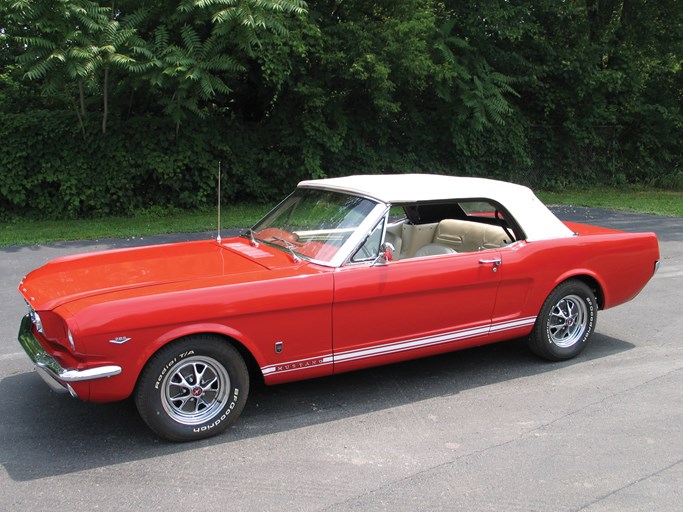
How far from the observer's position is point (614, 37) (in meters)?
19.8

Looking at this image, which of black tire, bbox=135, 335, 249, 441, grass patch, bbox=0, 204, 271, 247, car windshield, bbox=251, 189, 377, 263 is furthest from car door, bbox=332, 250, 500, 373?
grass patch, bbox=0, 204, 271, 247

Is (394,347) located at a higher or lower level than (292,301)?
lower

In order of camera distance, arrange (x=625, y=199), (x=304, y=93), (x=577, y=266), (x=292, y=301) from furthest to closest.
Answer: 1. (x=625, y=199)
2. (x=304, y=93)
3. (x=577, y=266)
4. (x=292, y=301)

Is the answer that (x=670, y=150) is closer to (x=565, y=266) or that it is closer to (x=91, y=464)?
(x=565, y=266)

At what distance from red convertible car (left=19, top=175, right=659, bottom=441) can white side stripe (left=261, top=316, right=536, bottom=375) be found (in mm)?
10

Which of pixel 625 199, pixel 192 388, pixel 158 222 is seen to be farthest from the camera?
pixel 625 199

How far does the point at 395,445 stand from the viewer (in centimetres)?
379

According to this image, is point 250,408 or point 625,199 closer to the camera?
point 250,408

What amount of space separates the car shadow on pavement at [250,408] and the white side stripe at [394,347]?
0.37 m

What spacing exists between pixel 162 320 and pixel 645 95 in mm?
21622

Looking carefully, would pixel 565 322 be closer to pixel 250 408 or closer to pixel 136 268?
pixel 250 408

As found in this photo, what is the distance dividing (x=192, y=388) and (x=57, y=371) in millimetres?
759

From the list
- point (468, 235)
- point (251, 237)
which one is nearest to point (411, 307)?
point (468, 235)

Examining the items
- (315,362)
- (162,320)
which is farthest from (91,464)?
(315,362)
